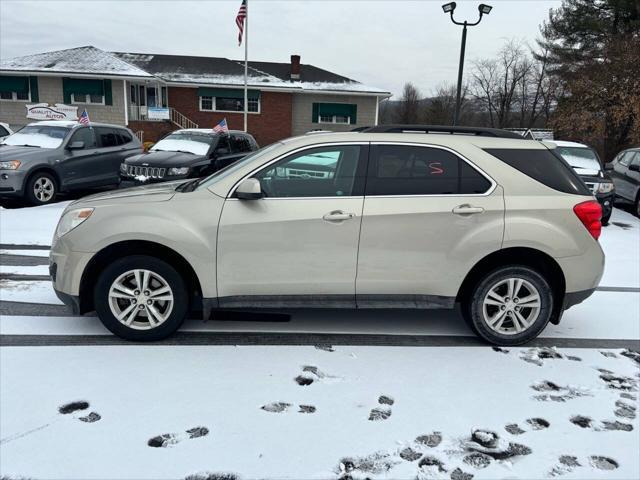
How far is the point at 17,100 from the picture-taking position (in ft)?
98.9

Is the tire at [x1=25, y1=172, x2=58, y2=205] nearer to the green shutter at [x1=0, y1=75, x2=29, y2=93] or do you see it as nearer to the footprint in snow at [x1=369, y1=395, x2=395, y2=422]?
the footprint in snow at [x1=369, y1=395, x2=395, y2=422]

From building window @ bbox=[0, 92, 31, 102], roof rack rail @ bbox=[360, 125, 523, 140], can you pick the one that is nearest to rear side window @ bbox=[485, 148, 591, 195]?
roof rack rail @ bbox=[360, 125, 523, 140]

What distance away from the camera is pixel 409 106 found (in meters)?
62.5

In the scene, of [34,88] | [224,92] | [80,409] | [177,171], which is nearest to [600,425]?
[80,409]

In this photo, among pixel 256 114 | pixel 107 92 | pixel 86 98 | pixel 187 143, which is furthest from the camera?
pixel 256 114

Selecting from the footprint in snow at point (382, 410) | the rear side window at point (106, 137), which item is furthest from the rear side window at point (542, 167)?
the rear side window at point (106, 137)

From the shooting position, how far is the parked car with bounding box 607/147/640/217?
12633mm

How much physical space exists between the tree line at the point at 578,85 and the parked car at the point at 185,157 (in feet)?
53.5

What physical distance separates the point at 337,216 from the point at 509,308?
5.36 feet

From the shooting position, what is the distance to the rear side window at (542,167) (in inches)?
172

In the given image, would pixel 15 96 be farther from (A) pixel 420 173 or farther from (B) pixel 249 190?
(A) pixel 420 173

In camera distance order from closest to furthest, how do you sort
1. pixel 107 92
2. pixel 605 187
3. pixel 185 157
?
1. pixel 185 157
2. pixel 605 187
3. pixel 107 92

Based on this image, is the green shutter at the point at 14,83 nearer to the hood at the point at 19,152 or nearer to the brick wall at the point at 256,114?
the brick wall at the point at 256,114

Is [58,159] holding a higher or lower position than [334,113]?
lower
